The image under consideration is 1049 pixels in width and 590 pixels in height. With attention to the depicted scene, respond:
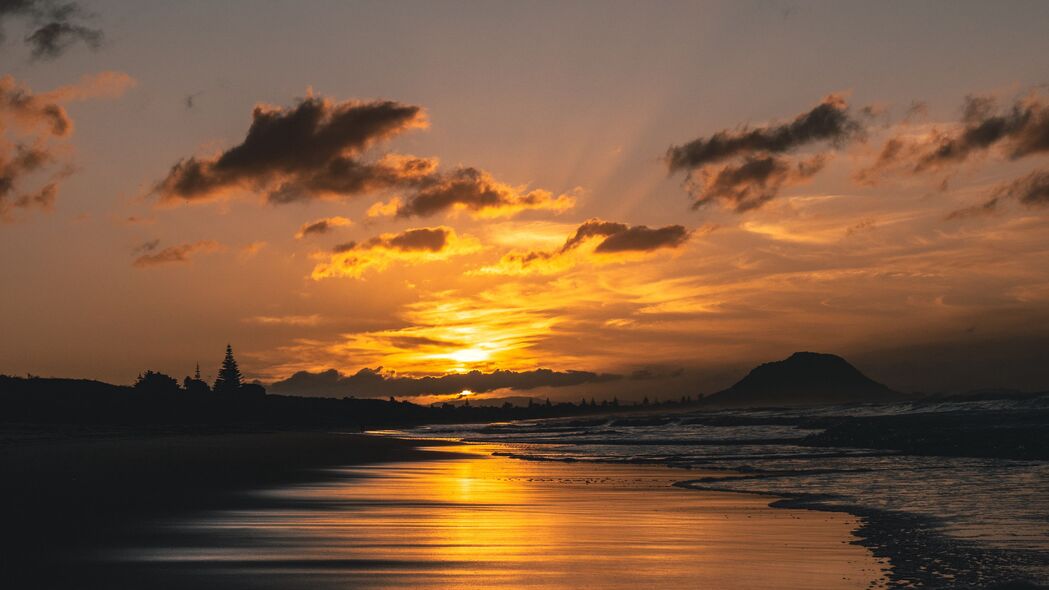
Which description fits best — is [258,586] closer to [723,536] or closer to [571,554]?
[571,554]

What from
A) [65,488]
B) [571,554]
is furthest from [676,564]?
[65,488]

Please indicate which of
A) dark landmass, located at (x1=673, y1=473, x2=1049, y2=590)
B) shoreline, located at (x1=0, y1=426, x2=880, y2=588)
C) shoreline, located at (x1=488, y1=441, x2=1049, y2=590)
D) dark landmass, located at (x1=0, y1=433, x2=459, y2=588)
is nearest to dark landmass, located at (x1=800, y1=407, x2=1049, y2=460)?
shoreline, located at (x1=0, y1=426, x2=880, y2=588)

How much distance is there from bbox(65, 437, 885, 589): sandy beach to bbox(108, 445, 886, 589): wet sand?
0.03 meters

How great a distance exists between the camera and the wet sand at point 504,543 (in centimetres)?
1376

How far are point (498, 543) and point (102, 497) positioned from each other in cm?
1332

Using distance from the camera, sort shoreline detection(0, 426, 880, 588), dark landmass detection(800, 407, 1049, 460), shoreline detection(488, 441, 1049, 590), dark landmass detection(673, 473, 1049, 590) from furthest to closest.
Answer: dark landmass detection(800, 407, 1049, 460) → shoreline detection(0, 426, 880, 588) → shoreline detection(488, 441, 1049, 590) → dark landmass detection(673, 473, 1049, 590)

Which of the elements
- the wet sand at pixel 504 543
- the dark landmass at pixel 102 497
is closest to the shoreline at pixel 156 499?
the dark landmass at pixel 102 497

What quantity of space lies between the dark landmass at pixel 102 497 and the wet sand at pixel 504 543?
566 mm

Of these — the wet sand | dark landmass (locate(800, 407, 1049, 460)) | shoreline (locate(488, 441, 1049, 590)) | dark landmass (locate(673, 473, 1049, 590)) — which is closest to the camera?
dark landmass (locate(673, 473, 1049, 590))

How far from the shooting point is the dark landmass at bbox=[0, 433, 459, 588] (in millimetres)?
14430

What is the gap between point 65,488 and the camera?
2812 cm

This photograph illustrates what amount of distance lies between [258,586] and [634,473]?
79.2 ft

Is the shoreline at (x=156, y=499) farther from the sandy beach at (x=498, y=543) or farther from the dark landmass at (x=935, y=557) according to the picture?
the dark landmass at (x=935, y=557)

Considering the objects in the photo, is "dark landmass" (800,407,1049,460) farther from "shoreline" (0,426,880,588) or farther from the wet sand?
the wet sand
